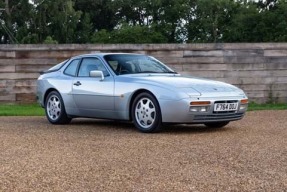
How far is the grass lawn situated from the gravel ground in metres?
3.29

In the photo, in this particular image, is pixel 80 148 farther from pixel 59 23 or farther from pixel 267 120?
pixel 59 23

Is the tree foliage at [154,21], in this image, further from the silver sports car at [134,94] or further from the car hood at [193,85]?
the car hood at [193,85]

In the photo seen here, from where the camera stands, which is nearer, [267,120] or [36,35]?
[267,120]

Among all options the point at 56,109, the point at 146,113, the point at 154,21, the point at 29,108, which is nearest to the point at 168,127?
the point at 146,113

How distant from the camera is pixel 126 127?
9109mm

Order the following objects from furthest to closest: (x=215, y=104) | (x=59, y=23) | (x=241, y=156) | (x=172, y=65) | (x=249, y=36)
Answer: (x=59, y=23), (x=249, y=36), (x=172, y=65), (x=215, y=104), (x=241, y=156)

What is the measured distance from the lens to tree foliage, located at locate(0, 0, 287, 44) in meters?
47.2

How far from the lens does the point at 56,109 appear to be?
31.9 feet

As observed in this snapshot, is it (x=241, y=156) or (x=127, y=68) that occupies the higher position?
(x=127, y=68)

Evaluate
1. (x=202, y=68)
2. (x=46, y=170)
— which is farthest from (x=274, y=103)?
(x=46, y=170)

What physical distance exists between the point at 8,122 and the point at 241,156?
5.32 metres

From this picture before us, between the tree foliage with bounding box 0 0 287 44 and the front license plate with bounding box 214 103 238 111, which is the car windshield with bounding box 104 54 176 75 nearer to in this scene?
the front license plate with bounding box 214 103 238 111

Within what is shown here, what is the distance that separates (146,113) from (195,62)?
6.84 metres

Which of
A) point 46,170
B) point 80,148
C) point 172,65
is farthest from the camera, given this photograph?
point 172,65
